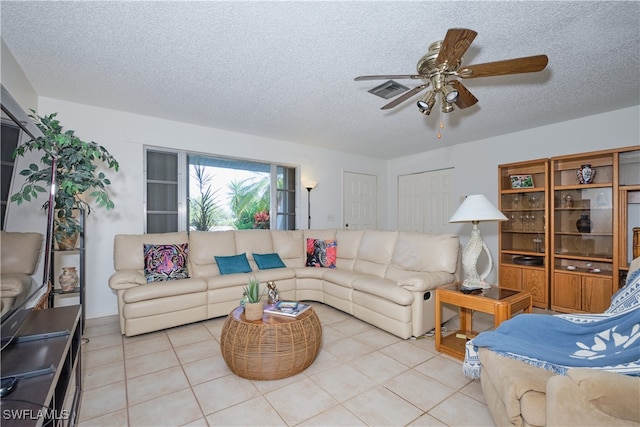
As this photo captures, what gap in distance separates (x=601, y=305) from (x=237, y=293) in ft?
13.1

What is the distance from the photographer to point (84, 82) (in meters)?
2.69

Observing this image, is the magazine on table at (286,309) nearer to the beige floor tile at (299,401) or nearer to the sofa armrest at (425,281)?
the beige floor tile at (299,401)

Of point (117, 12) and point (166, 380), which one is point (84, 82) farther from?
point (166, 380)

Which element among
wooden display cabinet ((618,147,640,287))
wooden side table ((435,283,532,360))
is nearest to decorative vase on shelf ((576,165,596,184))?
wooden display cabinet ((618,147,640,287))

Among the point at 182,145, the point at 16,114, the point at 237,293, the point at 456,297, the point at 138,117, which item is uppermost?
the point at 138,117

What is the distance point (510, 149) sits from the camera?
4207mm

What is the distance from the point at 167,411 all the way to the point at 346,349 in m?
1.39

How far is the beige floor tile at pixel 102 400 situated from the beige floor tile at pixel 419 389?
5.65 feet

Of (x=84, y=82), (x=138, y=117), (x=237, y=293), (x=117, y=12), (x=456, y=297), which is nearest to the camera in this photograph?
(x=117, y=12)

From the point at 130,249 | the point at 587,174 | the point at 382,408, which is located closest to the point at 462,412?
the point at 382,408

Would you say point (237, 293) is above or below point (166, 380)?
above

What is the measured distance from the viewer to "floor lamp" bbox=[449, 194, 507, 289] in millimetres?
2426

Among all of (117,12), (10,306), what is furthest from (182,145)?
(10,306)

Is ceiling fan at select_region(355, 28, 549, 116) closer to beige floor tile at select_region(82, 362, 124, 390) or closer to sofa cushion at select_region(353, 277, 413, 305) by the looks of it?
sofa cushion at select_region(353, 277, 413, 305)
